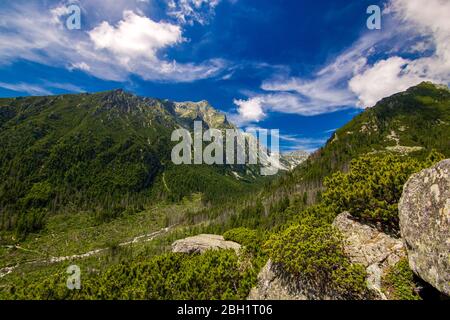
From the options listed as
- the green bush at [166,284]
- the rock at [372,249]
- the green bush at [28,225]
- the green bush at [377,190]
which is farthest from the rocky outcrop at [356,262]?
the green bush at [28,225]

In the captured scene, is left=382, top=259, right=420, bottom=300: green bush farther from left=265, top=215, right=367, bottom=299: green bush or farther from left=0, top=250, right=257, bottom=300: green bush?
left=0, top=250, right=257, bottom=300: green bush

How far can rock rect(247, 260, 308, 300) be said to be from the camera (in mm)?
16828

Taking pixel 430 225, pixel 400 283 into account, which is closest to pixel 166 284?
pixel 400 283

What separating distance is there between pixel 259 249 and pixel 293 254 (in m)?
6.29

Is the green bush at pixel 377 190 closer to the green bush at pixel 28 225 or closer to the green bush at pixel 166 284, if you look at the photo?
the green bush at pixel 166 284

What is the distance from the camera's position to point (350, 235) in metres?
19.5

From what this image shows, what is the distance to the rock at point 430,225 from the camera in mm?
12008

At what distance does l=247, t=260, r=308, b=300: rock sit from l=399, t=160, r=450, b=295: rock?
7.21 metres

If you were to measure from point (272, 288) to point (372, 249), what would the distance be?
308 inches

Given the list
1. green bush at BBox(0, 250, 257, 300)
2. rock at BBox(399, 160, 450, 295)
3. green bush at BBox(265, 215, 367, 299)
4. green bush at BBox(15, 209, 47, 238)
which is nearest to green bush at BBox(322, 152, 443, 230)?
green bush at BBox(265, 215, 367, 299)

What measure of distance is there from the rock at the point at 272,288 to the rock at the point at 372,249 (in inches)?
181
